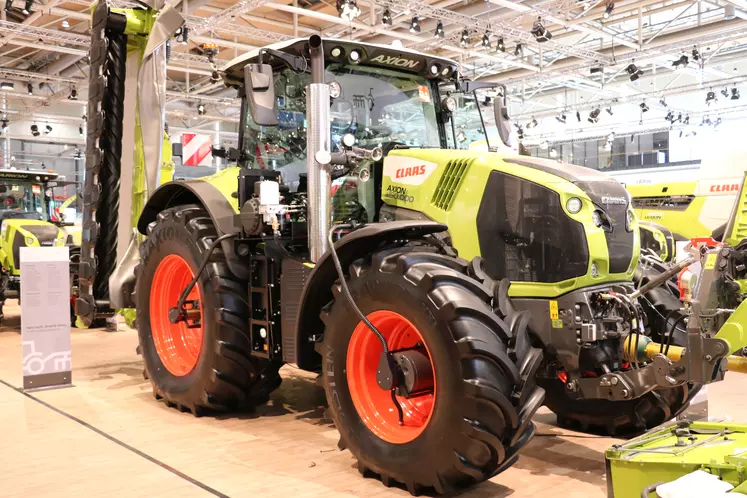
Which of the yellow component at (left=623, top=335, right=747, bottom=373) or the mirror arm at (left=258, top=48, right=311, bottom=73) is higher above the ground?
the mirror arm at (left=258, top=48, right=311, bottom=73)

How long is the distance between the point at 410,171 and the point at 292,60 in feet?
3.70

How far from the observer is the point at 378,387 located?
395 centimetres

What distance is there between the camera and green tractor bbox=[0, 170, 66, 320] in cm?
1063

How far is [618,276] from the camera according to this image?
373cm

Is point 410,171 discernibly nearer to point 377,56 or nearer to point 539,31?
point 377,56

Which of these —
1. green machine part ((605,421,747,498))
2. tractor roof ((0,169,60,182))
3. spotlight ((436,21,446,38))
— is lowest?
green machine part ((605,421,747,498))

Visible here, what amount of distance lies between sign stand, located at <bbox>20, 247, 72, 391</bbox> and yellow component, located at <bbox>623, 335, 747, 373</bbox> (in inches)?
182

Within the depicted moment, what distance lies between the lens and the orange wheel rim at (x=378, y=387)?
379 centimetres

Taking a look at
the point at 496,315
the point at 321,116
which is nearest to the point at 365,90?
the point at 321,116

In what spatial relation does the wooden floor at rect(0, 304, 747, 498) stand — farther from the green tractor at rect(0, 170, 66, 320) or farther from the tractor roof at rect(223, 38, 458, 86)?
the green tractor at rect(0, 170, 66, 320)

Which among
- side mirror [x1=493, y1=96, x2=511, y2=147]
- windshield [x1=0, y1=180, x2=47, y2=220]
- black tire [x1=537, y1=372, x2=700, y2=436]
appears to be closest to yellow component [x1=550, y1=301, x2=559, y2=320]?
black tire [x1=537, y1=372, x2=700, y2=436]

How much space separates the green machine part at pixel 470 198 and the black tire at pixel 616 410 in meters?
0.80

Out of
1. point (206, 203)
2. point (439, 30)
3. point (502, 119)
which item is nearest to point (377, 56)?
point (502, 119)

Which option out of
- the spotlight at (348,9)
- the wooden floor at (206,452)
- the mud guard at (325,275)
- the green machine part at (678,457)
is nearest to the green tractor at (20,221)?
the wooden floor at (206,452)
